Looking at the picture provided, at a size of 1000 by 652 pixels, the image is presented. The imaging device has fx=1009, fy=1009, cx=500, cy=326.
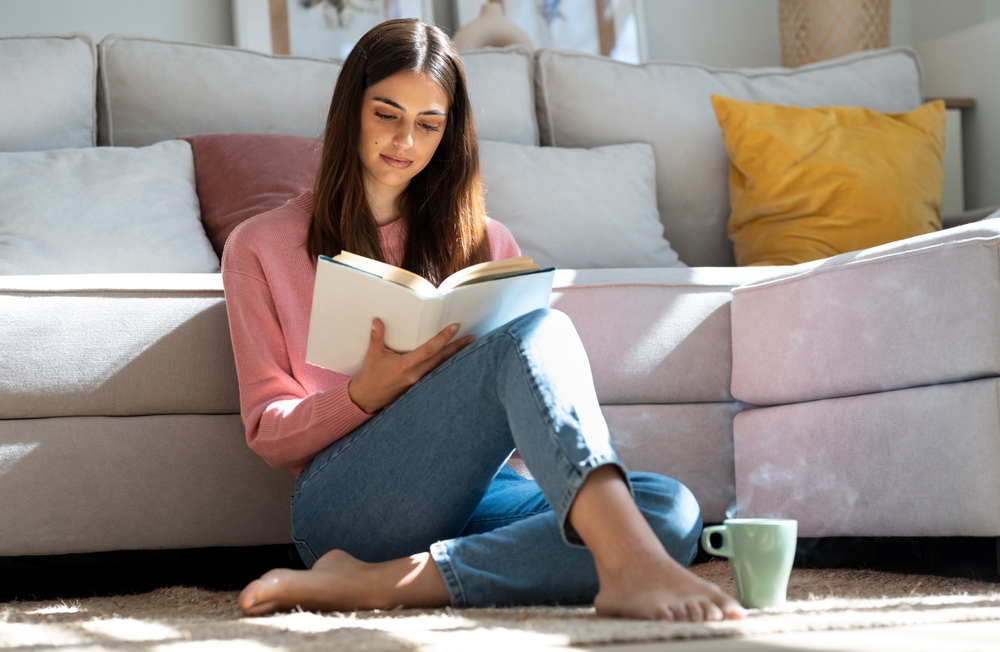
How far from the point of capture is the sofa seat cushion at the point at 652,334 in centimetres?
156

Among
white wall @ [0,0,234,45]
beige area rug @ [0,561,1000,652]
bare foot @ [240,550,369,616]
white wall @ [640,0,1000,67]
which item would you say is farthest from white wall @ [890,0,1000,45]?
bare foot @ [240,550,369,616]

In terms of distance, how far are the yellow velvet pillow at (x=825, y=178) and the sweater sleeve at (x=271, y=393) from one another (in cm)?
122

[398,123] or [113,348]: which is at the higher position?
[398,123]

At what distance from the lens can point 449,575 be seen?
106 centimetres

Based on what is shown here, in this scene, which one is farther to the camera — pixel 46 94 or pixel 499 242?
pixel 46 94

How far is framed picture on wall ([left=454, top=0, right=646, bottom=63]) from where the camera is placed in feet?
9.43

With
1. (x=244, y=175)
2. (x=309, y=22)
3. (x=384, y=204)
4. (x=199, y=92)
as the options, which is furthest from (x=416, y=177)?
(x=309, y=22)

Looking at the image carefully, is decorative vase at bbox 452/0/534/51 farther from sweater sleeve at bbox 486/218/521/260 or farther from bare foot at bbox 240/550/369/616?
bare foot at bbox 240/550/369/616

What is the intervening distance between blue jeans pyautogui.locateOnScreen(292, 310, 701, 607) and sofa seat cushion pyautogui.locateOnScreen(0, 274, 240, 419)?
0.32 m

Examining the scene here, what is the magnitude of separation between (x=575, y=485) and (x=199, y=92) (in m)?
1.54

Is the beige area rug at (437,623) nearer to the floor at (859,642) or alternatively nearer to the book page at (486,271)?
the floor at (859,642)

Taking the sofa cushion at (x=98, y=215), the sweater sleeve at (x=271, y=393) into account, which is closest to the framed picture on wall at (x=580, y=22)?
the sofa cushion at (x=98, y=215)

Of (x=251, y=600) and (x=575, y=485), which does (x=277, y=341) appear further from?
(x=575, y=485)

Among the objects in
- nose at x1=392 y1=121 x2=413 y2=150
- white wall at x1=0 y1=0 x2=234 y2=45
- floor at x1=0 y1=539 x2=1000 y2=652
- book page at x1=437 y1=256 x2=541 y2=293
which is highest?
white wall at x1=0 y1=0 x2=234 y2=45
